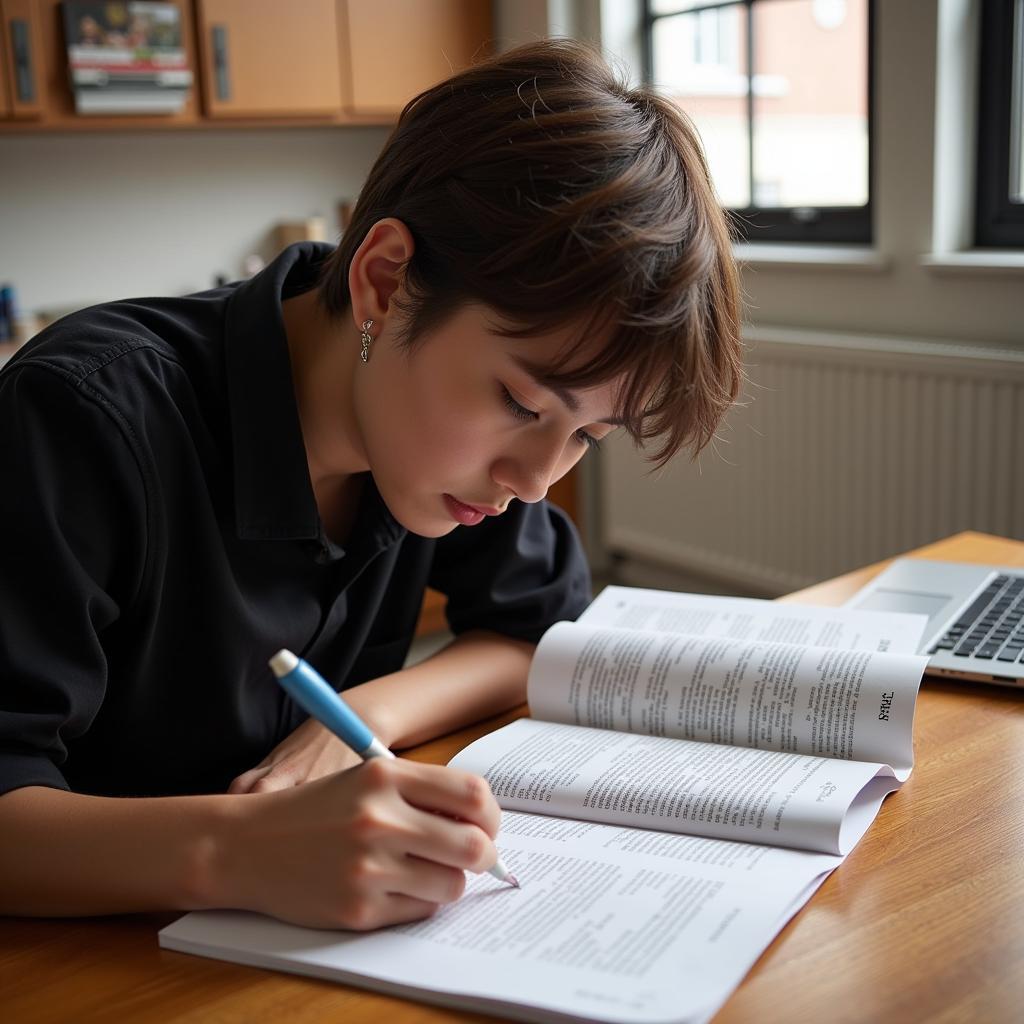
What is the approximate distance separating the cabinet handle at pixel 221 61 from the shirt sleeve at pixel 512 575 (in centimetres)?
231

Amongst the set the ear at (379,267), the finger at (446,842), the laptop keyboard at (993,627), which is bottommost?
the laptop keyboard at (993,627)

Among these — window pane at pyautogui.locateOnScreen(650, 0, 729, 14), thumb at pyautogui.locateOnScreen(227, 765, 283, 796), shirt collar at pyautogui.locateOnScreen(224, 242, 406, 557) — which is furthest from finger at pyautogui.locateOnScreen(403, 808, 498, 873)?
window pane at pyautogui.locateOnScreen(650, 0, 729, 14)

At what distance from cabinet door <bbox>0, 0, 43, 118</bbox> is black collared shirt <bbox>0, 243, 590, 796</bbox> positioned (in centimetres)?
203

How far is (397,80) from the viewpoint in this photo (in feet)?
11.6

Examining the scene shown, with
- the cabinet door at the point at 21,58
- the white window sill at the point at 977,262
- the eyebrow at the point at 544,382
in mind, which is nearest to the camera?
the eyebrow at the point at 544,382

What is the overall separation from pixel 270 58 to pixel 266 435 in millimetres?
2577

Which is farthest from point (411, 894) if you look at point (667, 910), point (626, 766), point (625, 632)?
point (625, 632)

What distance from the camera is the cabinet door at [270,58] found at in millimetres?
3188

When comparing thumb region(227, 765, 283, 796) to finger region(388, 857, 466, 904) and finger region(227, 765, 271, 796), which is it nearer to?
finger region(227, 765, 271, 796)

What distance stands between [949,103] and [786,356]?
0.65 metres

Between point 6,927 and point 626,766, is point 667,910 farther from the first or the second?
point 6,927

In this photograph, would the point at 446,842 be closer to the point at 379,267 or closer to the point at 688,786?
the point at 688,786

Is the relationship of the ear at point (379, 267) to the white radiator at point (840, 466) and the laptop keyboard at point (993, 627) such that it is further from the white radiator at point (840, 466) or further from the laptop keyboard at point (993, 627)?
the white radiator at point (840, 466)

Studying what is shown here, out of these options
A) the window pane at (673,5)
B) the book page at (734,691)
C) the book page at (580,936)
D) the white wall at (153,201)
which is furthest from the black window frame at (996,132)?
the book page at (580,936)
